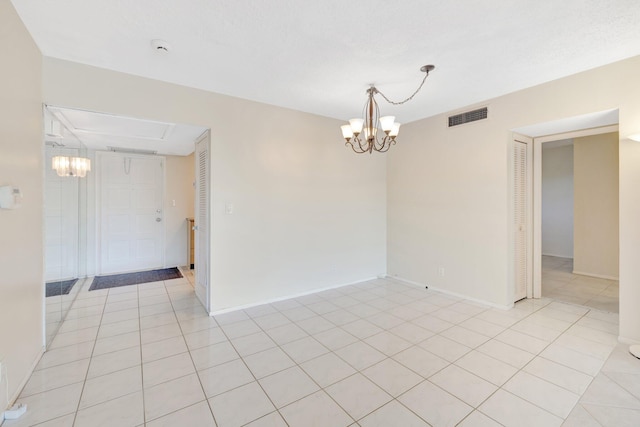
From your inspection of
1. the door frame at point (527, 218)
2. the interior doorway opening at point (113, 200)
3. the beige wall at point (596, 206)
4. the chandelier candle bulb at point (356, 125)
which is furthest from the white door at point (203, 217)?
the beige wall at point (596, 206)

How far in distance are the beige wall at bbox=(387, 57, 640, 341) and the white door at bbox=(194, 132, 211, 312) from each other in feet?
9.88

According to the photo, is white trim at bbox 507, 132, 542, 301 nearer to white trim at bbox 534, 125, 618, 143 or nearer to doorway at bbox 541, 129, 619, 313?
white trim at bbox 534, 125, 618, 143

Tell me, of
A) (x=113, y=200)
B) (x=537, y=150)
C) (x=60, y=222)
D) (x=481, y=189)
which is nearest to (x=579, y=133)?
(x=537, y=150)

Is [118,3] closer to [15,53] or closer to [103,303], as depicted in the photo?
[15,53]

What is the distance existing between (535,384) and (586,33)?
2.73 meters

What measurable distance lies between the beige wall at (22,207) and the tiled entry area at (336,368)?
342mm

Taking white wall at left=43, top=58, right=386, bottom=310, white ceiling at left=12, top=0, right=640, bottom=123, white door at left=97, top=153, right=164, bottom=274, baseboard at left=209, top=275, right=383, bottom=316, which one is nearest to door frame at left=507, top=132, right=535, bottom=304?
white ceiling at left=12, top=0, right=640, bottom=123

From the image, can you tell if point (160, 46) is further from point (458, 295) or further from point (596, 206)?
point (596, 206)

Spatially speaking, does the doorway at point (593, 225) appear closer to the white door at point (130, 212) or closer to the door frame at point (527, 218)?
the door frame at point (527, 218)

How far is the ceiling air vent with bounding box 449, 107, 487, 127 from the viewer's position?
144 inches

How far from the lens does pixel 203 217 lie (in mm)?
3684

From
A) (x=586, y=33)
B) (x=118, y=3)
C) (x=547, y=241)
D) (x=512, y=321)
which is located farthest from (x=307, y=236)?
(x=547, y=241)

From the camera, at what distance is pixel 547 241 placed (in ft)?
22.5

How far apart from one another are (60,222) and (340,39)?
3.59 metres
